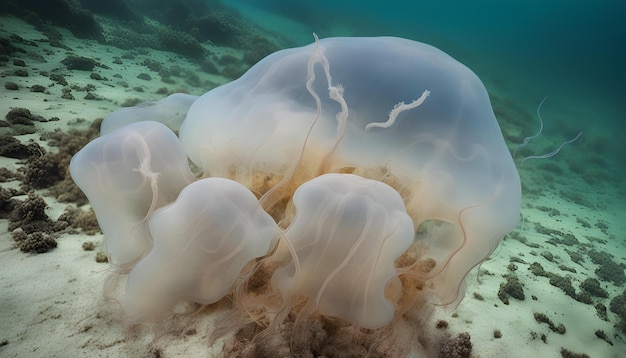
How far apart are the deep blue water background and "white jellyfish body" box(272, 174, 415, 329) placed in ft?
104

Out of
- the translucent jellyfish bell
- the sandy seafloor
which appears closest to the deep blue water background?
the sandy seafloor

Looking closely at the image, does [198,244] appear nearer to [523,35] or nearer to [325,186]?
[325,186]

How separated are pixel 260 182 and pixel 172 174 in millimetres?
838

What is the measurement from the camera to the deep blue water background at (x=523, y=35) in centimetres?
3819

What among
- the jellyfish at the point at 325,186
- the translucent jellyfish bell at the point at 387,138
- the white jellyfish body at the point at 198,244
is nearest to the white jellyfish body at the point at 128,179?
the jellyfish at the point at 325,186

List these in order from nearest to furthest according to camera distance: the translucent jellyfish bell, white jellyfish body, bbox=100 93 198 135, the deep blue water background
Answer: the translucent jellyfish bell < white jellyfish body, bbox=100 93 198 135 < the deep blue water background

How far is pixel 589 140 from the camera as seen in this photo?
2814 cm

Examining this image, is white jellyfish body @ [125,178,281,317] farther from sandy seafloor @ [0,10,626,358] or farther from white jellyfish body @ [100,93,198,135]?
white jellyfish body @ [100,93,198,135]

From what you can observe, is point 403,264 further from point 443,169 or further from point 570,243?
point 570,243

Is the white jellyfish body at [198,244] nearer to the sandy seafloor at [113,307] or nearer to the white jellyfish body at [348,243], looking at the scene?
the white jellyfish body at [348,243]

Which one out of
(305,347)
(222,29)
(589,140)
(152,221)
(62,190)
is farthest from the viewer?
(589,140)

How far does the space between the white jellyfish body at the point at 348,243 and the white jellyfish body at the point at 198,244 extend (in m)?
0.34

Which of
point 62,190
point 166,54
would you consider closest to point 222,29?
point 166,54

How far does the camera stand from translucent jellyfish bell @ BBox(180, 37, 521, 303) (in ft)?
9.36
